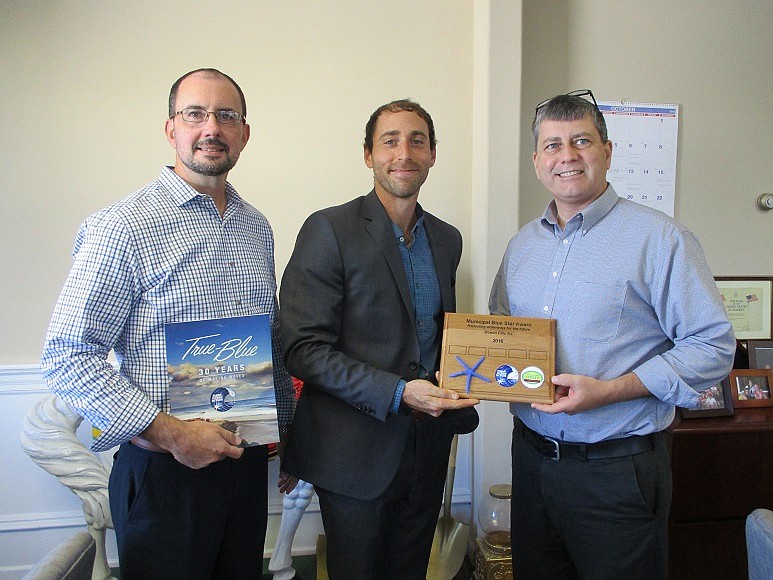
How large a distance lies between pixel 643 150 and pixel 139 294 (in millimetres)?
2399

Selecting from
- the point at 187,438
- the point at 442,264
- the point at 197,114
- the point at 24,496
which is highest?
the point at 197,114

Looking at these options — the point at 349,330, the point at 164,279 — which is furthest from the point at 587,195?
the point at 164,279

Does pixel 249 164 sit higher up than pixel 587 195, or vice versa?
pixel 249 164

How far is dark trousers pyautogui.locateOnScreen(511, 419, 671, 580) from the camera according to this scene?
1.33 meters

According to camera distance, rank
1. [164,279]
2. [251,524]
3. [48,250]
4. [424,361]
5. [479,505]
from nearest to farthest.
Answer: [164,279], [251,524], [424,361], [48,250], [479,505]

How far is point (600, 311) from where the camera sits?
1.36 metres

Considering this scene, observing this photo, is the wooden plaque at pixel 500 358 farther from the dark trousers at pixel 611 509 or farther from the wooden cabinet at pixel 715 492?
the wooden cabinet at pixel 715 492

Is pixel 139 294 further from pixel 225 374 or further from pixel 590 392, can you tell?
pixel 590 392

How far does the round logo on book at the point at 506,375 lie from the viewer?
136 centimetres

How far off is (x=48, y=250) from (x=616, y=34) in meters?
2.78

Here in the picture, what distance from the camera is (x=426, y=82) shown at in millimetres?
2531

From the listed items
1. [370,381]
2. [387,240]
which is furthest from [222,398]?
[387,240]

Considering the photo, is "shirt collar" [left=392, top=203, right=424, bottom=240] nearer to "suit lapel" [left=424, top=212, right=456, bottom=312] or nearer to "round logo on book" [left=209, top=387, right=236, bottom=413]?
"suit lapel" [left=424, top=212, right=456, bottom=312]

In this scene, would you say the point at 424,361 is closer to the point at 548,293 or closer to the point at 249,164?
the point at 548,293
